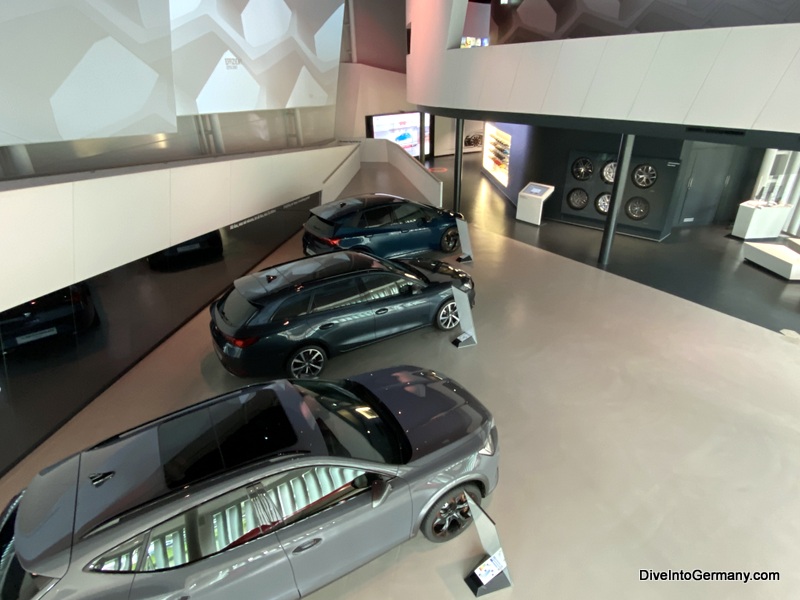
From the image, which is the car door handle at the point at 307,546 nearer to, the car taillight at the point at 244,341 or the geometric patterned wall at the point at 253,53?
the car taillight at the point at 244,341

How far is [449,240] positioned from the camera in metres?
9.38

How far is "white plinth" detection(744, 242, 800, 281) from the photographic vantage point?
818 centimetres

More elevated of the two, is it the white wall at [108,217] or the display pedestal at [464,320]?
the white wall at [108,217]

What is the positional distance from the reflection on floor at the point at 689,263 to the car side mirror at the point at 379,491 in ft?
18.9

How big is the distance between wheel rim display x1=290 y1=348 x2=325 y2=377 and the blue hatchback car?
301cm

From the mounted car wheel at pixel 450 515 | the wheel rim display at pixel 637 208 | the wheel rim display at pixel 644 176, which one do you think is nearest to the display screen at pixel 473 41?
the wheel rim display at pixel 644 176

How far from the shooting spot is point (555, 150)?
11.7 m

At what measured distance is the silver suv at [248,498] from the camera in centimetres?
236

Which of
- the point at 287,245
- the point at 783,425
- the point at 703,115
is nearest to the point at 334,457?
the point at 783,425

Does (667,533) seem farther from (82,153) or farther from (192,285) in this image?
(82,153)

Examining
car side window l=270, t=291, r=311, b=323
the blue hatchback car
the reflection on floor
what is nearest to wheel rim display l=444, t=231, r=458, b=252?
the blue hatchback car

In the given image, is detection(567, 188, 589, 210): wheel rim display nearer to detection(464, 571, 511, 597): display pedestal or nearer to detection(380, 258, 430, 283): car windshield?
detection(380, 258, 430, 283): car windshield

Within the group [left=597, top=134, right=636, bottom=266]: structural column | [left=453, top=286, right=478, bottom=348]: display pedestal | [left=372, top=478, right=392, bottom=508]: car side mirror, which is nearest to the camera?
[left=372, top=478, right=392, bottom=508]: car side mirror

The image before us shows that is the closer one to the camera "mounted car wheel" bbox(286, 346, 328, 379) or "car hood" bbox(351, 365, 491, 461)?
"car hood" bbox(351, 365, 491, 461)
